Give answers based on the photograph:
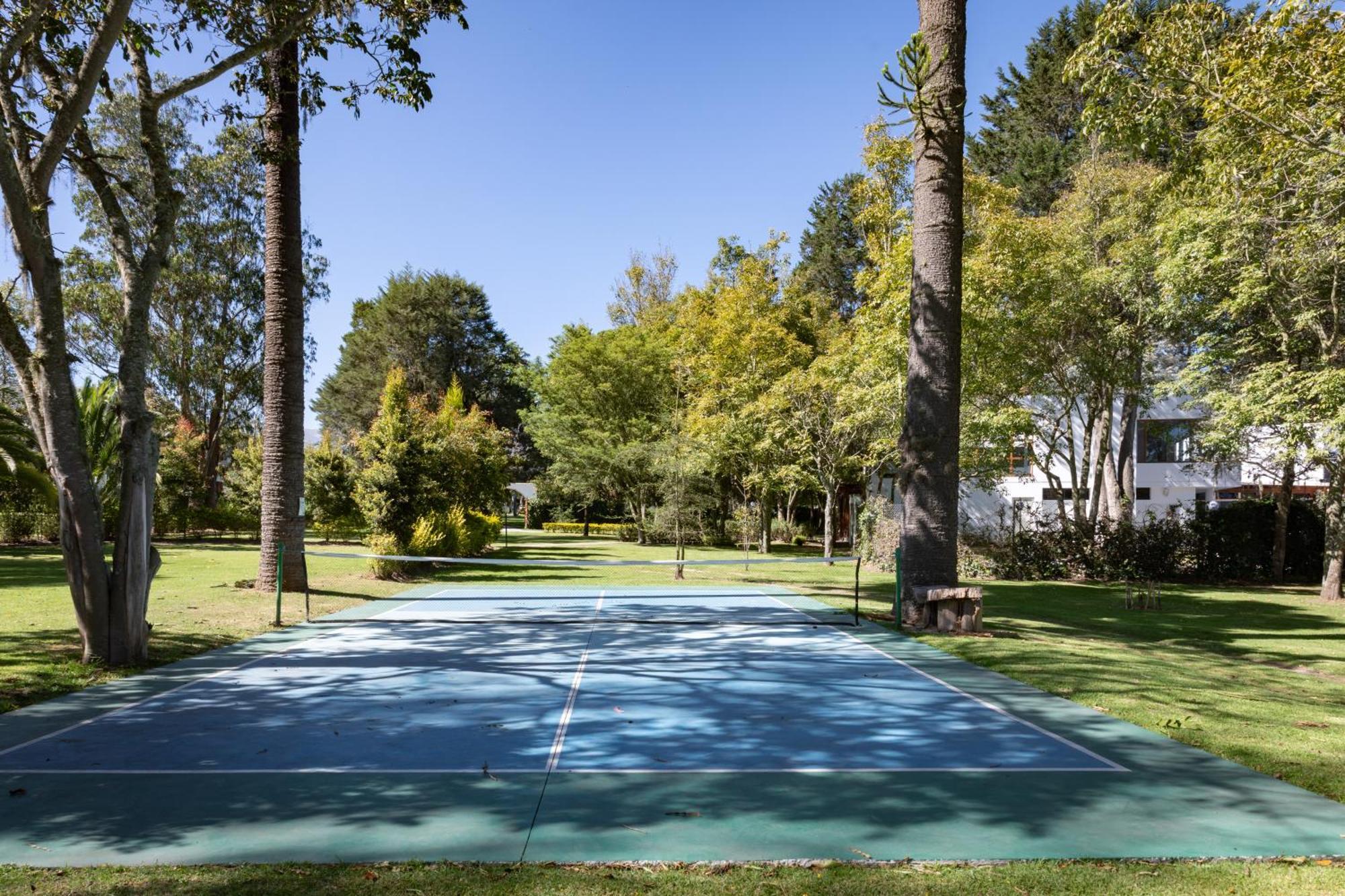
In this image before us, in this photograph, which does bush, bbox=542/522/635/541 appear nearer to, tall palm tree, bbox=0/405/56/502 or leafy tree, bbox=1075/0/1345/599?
tall palm tree, bbox=0/405/56/502

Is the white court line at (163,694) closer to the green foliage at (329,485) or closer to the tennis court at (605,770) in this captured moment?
the tennis court at (605,770)

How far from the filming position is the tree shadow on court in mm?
4227

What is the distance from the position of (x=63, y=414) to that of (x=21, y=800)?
5012mm

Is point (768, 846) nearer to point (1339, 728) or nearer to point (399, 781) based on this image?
point (399, 781)

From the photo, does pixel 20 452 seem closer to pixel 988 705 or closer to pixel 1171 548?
pixel 988 705

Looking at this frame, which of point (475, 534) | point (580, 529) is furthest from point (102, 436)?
point (580, 529)

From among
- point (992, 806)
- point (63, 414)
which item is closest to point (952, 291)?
point (992, 806)

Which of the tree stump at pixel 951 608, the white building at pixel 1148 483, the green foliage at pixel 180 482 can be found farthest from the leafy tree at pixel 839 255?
the tree stump at pixel 951 608

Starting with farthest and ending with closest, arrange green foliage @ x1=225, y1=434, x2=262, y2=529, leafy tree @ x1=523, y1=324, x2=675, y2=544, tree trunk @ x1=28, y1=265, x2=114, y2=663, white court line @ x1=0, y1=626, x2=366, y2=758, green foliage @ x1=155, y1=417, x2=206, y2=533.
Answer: leafy tree @ x1=523, y1=324, x2=675, y2=544
green foliage @ x1=225, y1=434, x2=262, y2=529
green foliage @ x1=155, y1=417, x2=206, y2=533
tree trunk @ x1=28, y1=265, x2=114, y2=663
white court line @ x1=0, y1=626, x2=366, y2=758

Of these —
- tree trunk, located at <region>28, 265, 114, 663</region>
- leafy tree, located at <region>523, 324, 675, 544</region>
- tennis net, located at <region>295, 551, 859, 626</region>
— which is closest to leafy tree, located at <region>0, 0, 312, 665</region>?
tree trunk, located at <region>28, 265, 114, 663</region>

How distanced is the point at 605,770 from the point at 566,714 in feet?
5.04

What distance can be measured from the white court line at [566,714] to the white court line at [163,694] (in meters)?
3.44

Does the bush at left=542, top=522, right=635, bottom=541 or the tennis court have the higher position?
the tennis court

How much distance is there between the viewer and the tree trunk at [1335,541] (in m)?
19.7
